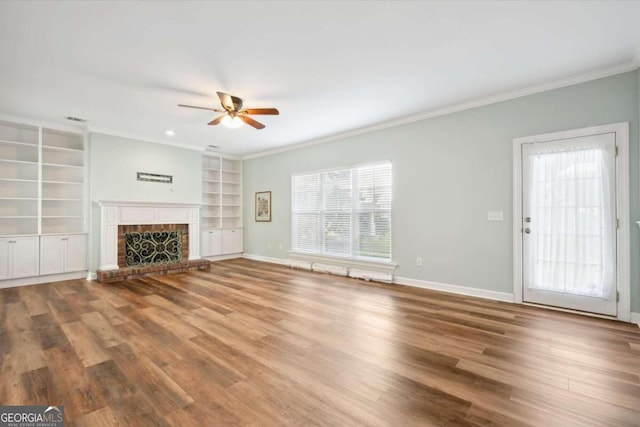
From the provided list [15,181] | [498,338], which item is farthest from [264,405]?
[15,181]

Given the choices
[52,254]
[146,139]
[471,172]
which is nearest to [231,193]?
[146,139]

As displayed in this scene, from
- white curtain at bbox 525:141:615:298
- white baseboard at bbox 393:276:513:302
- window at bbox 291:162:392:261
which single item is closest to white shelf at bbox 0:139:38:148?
window at bbox 291:162:392:261

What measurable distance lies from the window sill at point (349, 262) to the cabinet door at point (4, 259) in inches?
193

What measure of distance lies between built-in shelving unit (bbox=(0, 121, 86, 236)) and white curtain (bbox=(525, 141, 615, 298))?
7707 millimetres

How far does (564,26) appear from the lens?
252 cm

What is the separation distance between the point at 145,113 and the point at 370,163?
3898mm

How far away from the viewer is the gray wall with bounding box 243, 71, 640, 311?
3316mm

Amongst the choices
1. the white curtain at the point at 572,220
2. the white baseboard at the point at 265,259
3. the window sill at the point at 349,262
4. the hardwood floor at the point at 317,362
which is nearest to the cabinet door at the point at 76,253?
the hardwood floor at the point at 317,362

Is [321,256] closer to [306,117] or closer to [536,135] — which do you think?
[306,117]

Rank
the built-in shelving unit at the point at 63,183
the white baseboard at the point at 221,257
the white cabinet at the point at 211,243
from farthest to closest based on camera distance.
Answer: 1. the white baseboard at the point at 221,257
2. the white cabinet at the point at 211,243
3. the built-in shelving unit at the point at 63,183

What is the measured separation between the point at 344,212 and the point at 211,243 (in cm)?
382

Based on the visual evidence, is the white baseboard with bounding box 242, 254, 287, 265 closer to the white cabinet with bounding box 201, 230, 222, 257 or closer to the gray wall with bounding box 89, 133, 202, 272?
the white cabinet with bounding box 201, 230, 222, 257

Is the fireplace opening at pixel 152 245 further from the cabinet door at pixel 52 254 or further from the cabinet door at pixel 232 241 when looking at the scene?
the cabinet door at pixel 232 241

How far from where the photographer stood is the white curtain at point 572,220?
3266 mm
